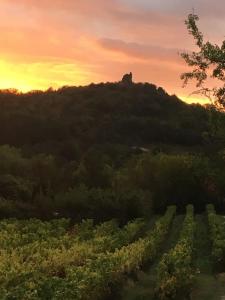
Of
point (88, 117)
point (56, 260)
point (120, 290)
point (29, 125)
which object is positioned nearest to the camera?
point (120, 290)

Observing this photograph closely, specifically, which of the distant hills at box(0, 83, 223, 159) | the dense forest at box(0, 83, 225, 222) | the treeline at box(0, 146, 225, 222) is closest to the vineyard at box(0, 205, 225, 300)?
the dense forest at box(0, 83, 225, 222)

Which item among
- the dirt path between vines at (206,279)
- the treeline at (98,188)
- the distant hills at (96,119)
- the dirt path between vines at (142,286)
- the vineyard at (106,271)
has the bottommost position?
the dirt path between vines at (206,279)

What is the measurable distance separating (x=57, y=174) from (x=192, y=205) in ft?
49.4

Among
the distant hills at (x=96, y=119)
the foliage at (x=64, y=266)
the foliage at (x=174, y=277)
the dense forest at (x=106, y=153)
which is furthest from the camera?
the distant hills at (x=96, y=119)

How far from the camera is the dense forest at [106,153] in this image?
45.8 metres

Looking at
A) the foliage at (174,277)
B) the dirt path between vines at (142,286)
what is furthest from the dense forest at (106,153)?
the foliage at (174,277)

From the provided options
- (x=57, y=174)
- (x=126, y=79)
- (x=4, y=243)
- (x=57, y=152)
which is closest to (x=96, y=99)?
(x=126, y=79)

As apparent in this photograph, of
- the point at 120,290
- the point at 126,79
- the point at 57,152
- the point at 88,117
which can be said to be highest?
the point at 126,79

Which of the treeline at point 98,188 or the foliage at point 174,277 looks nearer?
the foliage at point 174,277

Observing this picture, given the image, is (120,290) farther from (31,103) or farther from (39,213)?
(31,103)

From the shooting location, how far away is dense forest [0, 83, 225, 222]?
4584cm

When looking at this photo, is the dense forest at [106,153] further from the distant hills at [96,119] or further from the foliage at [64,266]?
the foliage at [64,266]

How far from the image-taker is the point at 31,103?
123312mm

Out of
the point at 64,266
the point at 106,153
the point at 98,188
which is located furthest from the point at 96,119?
the point at 64,266
